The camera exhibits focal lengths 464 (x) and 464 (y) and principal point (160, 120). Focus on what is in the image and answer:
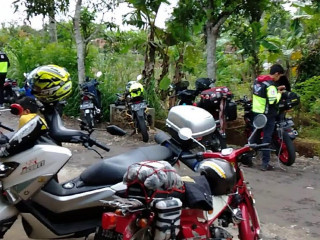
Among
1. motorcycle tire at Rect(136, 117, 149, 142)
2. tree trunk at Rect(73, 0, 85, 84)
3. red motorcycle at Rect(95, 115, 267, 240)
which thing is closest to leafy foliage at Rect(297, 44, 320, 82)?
motorcycle tire at Rect(136, 117, 149, 142)

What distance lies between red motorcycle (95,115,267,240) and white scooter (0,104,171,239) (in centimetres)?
22

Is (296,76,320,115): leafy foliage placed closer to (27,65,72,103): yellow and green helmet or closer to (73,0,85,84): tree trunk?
(73,0,85,84): tree trunk

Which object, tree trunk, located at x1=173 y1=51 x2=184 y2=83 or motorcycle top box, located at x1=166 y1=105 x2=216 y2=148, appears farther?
tree trunk, located at x1=173 y1=51 x2=184 y2=83

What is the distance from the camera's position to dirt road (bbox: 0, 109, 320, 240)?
4695 mm

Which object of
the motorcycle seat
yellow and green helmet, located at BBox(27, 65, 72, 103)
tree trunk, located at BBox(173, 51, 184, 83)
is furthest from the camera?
tree trunk, located at BBox(173, 51, 184, 83)

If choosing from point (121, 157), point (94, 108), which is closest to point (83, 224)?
point (121, 157)

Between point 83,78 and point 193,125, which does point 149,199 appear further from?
point 83,78

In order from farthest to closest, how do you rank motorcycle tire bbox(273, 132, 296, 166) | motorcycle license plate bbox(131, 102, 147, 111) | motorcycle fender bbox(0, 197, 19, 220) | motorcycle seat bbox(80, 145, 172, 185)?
motorcycle license plate bbox(131, 102, 147, 111)
motorcycle tire bbox(273, 132, 296, 166)
motorcycle seat bbox(80, 145, 172, 185)
motorcycle fender bbox(0, 197, 19, 220)

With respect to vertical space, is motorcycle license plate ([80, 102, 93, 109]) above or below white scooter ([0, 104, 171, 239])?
below

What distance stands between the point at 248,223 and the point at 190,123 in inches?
38.4

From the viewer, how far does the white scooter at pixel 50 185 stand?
3.27 metres

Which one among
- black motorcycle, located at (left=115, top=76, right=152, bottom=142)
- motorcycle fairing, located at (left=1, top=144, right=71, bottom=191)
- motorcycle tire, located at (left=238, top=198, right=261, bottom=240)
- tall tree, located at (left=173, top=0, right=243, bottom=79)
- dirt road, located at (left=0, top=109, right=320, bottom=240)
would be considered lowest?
dirt road, located at (left=0, top=109, right=320, bottom=240)

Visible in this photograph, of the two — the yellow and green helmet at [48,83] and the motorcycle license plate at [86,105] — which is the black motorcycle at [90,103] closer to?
the motorcycle license plate at [86,105]

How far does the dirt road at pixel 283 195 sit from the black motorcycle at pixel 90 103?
1.17 m
